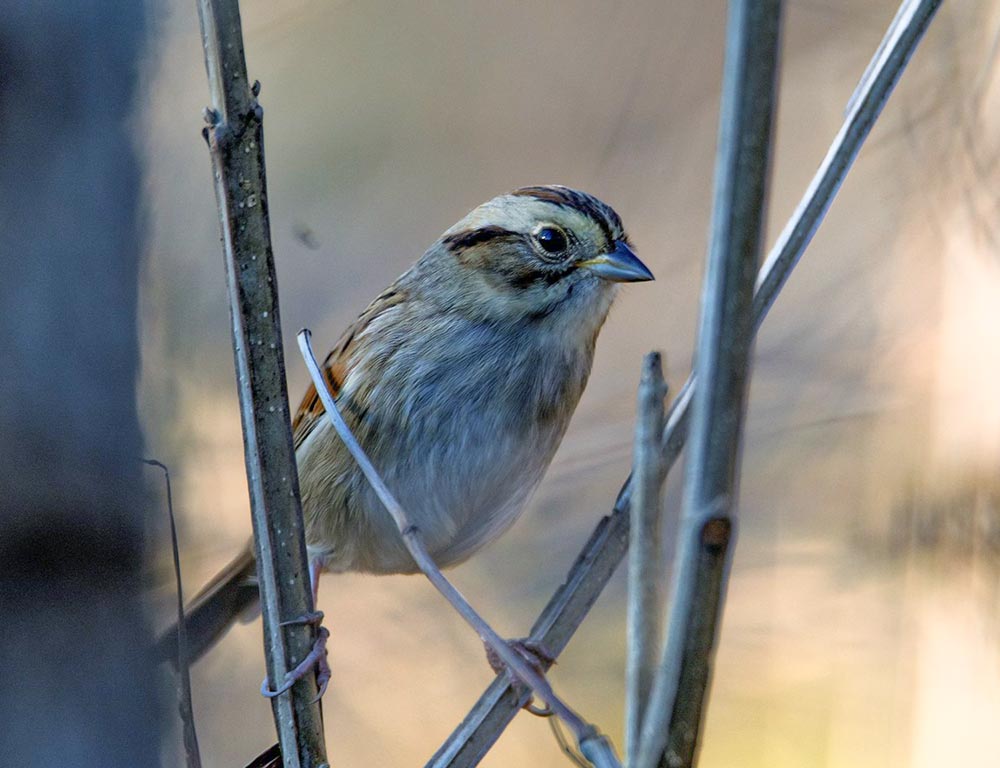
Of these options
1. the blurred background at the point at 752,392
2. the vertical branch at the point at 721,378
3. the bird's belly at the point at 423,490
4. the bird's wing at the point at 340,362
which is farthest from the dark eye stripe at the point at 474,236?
the vertical branch at the point at 721,378

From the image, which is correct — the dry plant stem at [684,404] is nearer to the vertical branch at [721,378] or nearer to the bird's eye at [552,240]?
the vertical branch at [721,378]

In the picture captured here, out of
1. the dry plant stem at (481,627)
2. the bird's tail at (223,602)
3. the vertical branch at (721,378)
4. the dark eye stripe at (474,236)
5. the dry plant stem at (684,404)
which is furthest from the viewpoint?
the bird's tail at (223,602)

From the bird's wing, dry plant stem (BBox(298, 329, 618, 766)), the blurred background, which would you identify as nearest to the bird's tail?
the blurred background

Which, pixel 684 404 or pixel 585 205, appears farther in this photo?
pixel 585 205

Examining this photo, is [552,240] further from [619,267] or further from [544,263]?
[619,267]

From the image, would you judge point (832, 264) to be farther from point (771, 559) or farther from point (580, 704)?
point (580, 704)

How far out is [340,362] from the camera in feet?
7.47

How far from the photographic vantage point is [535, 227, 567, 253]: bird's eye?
6.97ft

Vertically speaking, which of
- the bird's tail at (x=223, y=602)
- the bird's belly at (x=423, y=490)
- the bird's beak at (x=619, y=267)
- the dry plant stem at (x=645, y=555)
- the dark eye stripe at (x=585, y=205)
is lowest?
the bird's tail at (x=223, y=602)

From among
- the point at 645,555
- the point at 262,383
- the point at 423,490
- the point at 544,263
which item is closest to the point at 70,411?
the point at 262,383

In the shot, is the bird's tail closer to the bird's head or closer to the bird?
the bird

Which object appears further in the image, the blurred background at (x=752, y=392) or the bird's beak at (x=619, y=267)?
the blurred background at (x=752, y=392)

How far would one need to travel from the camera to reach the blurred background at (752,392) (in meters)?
2.73

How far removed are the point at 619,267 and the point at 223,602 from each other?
1.16 metres
